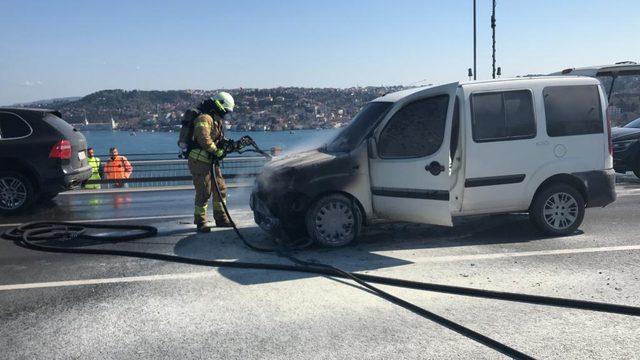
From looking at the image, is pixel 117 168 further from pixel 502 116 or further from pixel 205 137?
pixel 502 116

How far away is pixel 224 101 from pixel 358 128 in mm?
2039

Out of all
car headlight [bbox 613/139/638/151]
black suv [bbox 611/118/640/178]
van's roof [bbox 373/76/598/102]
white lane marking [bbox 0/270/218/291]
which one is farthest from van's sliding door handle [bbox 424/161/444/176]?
car headlight [bbox 613/139/638/151]

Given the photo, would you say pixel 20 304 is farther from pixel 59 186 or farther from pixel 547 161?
pixel 547 161

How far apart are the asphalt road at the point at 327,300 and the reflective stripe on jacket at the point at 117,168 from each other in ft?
24.5

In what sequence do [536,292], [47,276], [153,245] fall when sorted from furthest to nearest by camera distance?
[153,245]
[47,276]
[536,292]

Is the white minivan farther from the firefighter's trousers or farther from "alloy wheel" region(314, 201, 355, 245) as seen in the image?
the firefighter's trousers

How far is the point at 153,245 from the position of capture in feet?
22.8

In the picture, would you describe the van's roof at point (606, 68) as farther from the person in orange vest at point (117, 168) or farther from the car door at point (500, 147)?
the person in orange vest at point (117, 168)

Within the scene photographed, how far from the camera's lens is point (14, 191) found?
30.8 feet

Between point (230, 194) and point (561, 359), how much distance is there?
902cm

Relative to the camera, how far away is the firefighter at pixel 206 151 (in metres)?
7.27

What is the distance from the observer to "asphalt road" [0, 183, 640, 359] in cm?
384

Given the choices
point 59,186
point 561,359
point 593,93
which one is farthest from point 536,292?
point 59,186

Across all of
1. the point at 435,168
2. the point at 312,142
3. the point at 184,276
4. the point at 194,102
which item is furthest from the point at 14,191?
the point at 435,168
